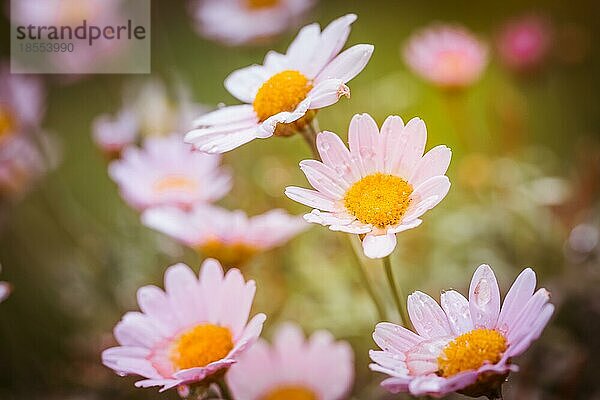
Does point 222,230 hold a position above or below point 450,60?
below

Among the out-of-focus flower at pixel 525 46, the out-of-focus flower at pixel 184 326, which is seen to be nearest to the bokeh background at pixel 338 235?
the out-of-focus flower at pixel 525 46

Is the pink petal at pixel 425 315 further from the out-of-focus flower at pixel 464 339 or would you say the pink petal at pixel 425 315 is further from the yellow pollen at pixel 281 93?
the yellow pollen at pixel 281 93

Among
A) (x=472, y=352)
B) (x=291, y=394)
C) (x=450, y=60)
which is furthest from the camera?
(x=450, y=60)

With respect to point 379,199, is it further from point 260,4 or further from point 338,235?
point 260,4

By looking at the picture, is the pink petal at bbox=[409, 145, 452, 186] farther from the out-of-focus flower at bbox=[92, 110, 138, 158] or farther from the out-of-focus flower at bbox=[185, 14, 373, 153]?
the out-of-focus flower at bbox=[92, 110, 138, 158]

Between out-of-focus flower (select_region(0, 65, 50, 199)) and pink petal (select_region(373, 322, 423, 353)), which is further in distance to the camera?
out-of-focus flower (select_region(0, 65, 50, 199))

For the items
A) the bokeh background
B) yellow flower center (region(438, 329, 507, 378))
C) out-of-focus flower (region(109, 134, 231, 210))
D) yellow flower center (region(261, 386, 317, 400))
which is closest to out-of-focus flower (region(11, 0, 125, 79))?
the bokeh background

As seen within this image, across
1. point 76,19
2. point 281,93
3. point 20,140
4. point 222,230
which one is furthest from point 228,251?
point 76,19
